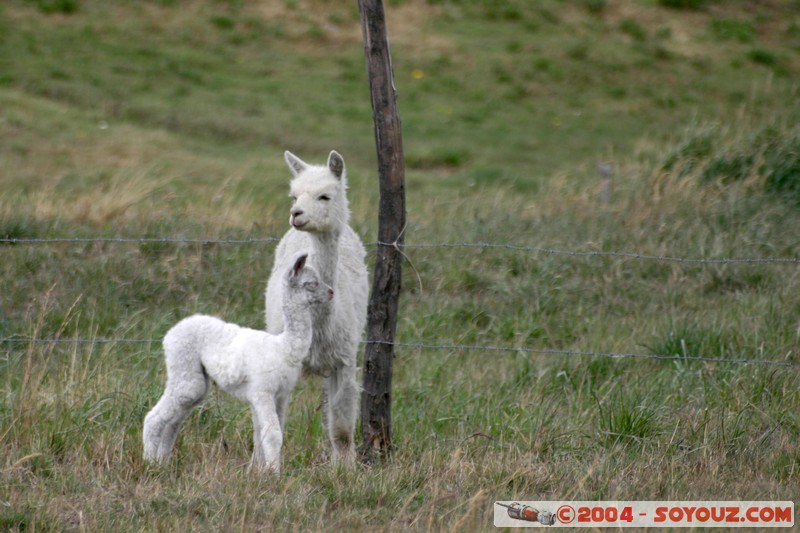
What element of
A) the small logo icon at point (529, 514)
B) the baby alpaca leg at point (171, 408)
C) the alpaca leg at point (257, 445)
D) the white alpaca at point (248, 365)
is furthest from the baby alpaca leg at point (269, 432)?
the small logo icon at point (529, 514)

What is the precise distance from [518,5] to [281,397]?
20.6m

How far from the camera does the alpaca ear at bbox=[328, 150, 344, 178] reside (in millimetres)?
5629

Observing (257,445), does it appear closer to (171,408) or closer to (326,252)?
(171,408)

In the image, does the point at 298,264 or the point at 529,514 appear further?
the point at 298,264

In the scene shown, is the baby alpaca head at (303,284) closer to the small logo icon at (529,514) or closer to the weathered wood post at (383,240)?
the weathered wood post at (383,240)

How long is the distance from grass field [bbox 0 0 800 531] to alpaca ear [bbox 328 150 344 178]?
4.23 feet

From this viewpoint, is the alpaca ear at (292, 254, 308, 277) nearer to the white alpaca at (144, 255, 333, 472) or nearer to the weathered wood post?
the white alpaca at (144, 255, 333, 472)

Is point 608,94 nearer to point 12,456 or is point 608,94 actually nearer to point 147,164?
point 147,164

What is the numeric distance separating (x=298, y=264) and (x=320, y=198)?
50 centimetres

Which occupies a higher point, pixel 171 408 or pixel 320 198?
pixel 320 198

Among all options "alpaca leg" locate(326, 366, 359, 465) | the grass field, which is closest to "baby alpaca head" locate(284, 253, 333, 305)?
"alpaca leg" locate(326, 366, 359, 465)

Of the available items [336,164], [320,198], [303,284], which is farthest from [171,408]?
[336,164]

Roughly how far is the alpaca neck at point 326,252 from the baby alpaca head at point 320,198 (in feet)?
0.18

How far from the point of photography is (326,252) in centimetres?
568
